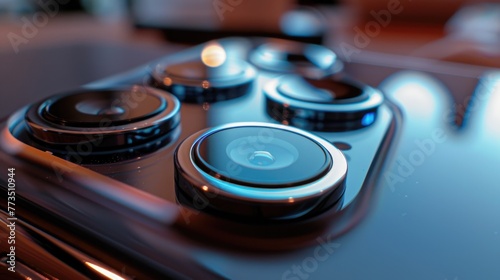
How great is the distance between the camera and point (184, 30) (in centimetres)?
82

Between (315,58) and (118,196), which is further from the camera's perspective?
(315,58)

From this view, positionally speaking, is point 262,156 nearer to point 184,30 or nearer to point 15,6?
point 184,30

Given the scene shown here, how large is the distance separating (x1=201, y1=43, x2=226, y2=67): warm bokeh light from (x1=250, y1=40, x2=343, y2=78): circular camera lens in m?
0.04

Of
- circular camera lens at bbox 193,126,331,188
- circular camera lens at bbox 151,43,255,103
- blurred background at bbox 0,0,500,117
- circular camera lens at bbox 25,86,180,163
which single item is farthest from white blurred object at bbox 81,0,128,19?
circular camera lens at bbox 193,126,331,188

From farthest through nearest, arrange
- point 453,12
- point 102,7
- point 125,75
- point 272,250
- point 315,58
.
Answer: point 453,12 → point 102,7 → point 315,58 → point 125,75 → point 272,250

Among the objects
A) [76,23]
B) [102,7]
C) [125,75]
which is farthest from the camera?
[102,7]

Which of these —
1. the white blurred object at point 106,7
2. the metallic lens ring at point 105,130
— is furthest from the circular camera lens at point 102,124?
the white blurred object at point 106,7

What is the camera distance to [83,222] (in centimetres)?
23

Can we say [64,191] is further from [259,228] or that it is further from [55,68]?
[55,68]

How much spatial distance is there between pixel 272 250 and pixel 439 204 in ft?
0.37

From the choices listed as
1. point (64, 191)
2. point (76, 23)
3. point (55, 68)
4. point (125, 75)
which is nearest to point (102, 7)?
point (76, 23)

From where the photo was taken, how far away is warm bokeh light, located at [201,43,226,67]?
0.48 m

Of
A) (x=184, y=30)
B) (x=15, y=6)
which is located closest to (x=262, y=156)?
(x=184, y=30)

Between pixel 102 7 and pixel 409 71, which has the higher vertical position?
pixel 409 71
